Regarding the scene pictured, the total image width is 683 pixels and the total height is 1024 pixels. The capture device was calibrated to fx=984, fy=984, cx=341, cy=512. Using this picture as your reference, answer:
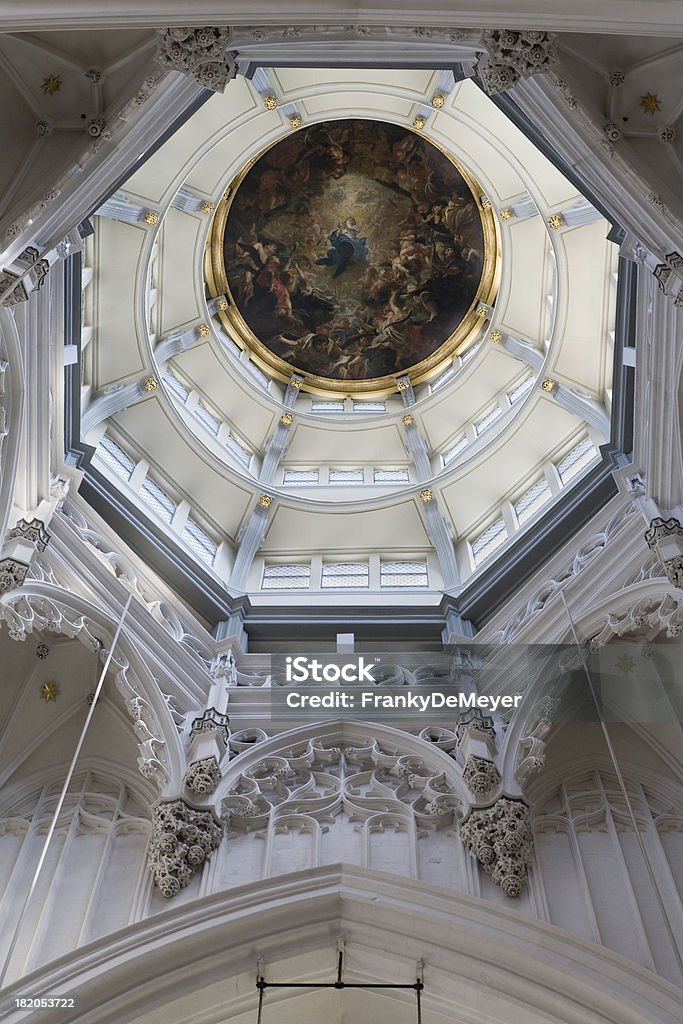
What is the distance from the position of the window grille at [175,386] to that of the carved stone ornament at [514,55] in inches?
441

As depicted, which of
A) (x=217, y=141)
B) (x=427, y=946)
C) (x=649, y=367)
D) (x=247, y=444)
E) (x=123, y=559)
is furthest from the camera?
(x=247, y=444)

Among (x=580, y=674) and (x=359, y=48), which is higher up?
(x=359, y=48)

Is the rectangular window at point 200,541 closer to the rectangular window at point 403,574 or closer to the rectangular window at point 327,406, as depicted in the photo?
the rectangular window at point 403,574

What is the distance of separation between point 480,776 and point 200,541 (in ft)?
27.5

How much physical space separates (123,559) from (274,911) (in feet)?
20.2

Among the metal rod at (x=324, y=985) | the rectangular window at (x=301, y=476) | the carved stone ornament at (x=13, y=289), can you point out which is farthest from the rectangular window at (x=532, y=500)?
the carved stone ornament at (x=13, y=289)

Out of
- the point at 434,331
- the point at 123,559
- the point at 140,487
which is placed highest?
the point at 434,331

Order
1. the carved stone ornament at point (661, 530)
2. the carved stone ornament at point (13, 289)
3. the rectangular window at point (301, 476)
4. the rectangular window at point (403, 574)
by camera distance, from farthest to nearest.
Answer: the rectangular window at point (301, 476) < the rectangular window at point (403, 574) < the carved stone ornament at point (661, 530) < the carved stone ornament at point (13, 289)

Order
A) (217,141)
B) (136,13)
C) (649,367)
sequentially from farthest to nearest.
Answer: (217,141) → (649,367) → (136,13)

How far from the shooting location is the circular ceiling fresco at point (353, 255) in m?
22.6

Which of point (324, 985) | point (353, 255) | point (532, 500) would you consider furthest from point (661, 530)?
point (353, 255)

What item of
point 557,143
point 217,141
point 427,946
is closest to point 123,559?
point 427,946

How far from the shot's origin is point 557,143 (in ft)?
36.1

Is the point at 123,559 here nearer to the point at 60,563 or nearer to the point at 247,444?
the point at 60,563
